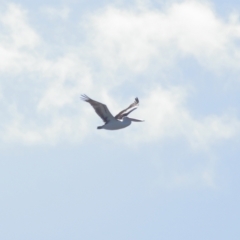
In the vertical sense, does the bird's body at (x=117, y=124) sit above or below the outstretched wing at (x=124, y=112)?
below

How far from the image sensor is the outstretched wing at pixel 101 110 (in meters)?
57.3

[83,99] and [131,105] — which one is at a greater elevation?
[131,105]

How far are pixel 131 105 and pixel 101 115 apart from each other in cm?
736

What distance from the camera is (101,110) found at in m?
58.4

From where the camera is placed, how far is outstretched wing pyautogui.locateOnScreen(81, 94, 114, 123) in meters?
57.3

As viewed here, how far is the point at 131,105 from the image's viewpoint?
65.9 m

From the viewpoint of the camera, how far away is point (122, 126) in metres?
60.4

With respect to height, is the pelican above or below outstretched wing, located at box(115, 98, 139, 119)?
below

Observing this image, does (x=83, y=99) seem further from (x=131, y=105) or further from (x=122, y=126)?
(x=131, y=105)

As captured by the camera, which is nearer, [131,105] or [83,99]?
[83,99]

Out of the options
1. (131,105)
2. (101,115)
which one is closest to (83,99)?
(101,115)

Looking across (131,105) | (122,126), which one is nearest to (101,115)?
(122,126)

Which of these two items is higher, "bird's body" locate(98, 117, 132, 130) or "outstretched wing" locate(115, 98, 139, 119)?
"outstretched wing" locate(115, 98, 139, 119)

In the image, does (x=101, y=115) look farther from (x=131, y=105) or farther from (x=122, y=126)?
(x=131, y=105)
